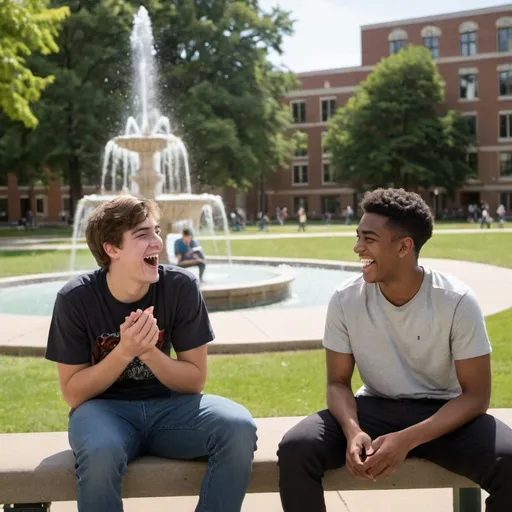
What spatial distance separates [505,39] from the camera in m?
57.2

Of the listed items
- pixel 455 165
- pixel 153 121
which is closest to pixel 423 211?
pixel 153 121

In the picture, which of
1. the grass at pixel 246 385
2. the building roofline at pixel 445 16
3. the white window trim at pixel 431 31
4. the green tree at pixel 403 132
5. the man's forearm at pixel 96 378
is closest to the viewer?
the man's forearm at pixel 96 378

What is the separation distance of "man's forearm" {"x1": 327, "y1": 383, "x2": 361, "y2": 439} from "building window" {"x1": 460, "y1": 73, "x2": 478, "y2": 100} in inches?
2352

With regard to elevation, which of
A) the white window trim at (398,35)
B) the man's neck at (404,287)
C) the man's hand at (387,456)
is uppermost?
the white window trim at (398,35)

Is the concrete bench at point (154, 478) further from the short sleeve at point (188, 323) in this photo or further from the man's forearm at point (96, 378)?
the short sleeve at point (188, 323)

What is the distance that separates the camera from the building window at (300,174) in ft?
217

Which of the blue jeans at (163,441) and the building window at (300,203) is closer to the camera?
the blue jeans at (163,441)

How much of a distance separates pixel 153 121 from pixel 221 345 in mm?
33081

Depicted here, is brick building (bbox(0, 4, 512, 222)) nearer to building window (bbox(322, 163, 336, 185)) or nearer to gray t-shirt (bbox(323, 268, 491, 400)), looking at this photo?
building window (bbox(322, 163, 336, 185))

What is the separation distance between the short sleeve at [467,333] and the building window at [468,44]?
198 ft

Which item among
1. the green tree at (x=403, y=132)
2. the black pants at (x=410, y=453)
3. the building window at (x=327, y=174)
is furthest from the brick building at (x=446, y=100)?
the black pants at (x=410, y=453)

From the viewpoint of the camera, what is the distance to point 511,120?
2279 inches

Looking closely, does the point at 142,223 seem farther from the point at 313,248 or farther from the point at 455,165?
the point at 455,165

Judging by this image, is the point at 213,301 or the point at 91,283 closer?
the point at 91,283
